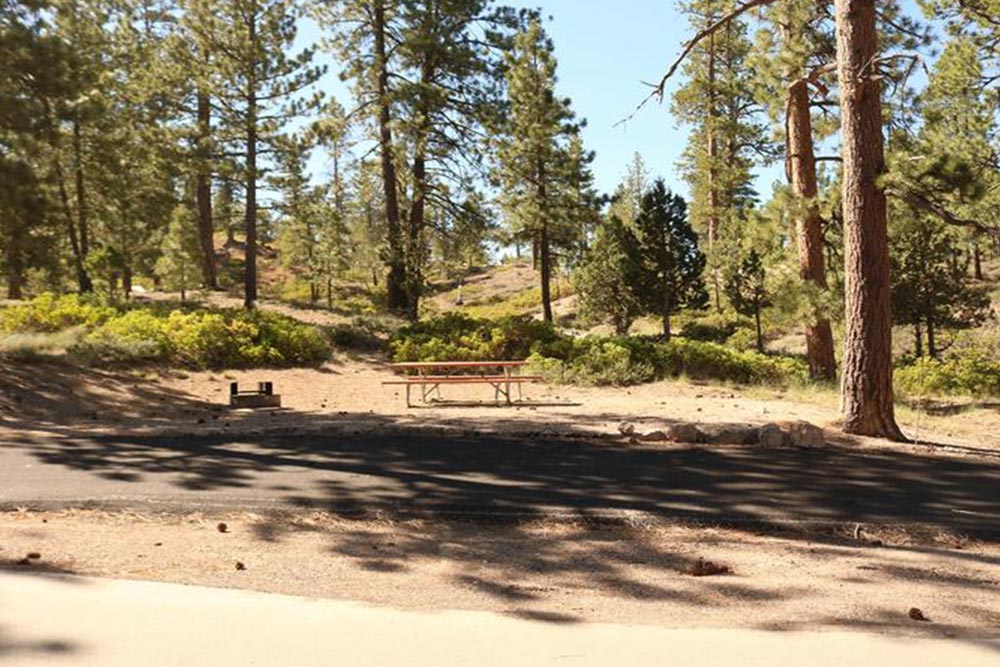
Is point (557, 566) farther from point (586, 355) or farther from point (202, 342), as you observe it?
point (202, 342)

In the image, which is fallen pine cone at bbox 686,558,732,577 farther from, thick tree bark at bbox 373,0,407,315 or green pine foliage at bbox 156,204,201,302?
green pine foliage at bbox 156,204,201,302

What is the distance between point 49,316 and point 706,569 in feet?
57.4

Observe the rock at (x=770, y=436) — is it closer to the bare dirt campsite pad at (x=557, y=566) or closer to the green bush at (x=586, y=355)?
the bare dirt campsite pad at (x=557, y=566)

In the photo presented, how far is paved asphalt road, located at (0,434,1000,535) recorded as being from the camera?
6.24 m

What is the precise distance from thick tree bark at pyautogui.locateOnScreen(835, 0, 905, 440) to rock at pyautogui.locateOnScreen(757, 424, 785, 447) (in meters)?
1.46

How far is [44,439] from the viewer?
29.3ft

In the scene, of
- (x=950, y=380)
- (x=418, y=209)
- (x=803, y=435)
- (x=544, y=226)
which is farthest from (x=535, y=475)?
(x=544, y=226)

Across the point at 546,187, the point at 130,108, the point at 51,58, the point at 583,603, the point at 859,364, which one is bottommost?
the point at 583,603

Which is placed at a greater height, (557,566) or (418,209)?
(418,209)

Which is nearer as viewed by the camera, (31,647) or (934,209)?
(31,647)

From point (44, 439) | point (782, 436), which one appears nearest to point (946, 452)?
point (782, 436)

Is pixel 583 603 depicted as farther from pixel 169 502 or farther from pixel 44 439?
pixel 44 439

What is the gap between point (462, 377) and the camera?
1278 cm

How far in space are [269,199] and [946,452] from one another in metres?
23.9
